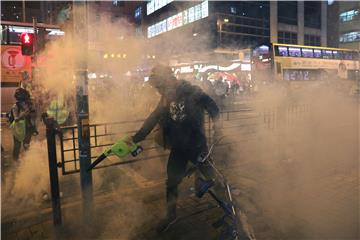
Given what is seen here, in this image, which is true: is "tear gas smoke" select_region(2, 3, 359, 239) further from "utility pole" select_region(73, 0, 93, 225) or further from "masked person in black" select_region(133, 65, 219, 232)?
"masked person in black" select_region(133, 65, 219, 232)

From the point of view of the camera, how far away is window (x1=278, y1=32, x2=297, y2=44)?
120 ft

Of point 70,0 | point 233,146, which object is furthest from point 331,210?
point 70,0

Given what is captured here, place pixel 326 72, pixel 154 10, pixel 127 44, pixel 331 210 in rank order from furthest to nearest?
pixel 326 72 < pixel 154 10 < pixel 127 44 < pixel 331 210

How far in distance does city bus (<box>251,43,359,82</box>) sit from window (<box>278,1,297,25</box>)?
53.7 ft

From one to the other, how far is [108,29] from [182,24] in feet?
5.92

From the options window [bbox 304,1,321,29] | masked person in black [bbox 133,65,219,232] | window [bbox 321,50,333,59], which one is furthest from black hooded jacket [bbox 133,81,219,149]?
window [bbox 304,1,321,29]

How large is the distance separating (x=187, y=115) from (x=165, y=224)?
1.12 m

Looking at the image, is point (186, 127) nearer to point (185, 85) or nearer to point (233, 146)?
point (185, 85)

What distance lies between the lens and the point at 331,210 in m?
3.63

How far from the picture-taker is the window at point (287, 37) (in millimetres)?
36534

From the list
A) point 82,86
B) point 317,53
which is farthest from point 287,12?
point 82,86

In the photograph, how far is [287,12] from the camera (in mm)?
37312

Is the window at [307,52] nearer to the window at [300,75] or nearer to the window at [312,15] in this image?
the window at [300,75]

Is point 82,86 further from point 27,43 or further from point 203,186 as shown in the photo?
point 27,43
